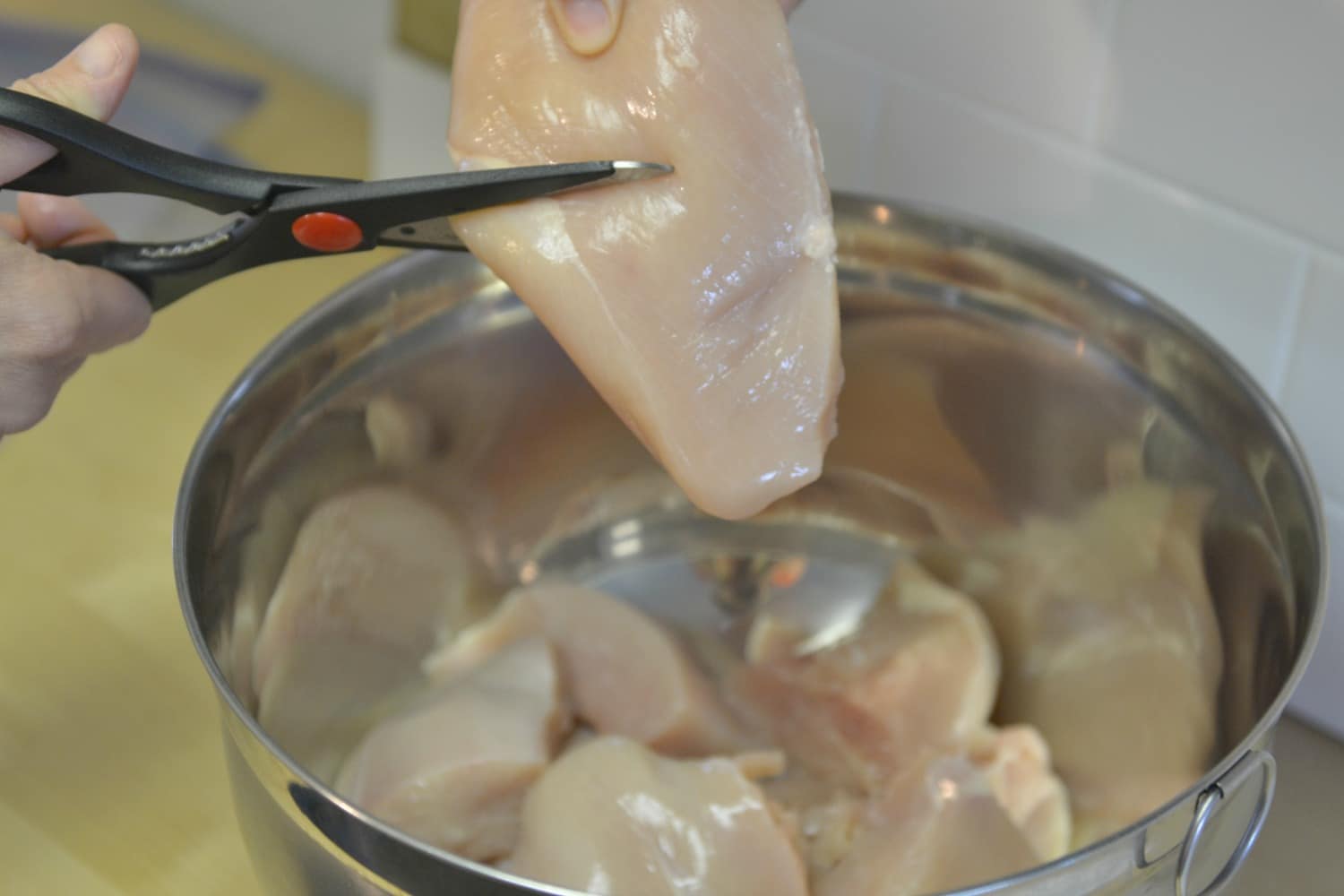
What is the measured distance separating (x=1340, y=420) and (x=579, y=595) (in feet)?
1.64

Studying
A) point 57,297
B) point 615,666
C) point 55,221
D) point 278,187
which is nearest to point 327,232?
point 278,187

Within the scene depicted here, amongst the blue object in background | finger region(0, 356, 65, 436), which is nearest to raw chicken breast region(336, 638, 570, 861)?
finger region(0, 356, 65, 436)

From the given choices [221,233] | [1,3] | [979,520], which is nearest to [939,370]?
[979,520]

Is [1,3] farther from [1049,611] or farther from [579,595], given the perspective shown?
[1049,611]

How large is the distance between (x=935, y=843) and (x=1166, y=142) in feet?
1.50

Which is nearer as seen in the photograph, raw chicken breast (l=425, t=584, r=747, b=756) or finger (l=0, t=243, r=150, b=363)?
finger (l=0, t=243, r=150, b=363)

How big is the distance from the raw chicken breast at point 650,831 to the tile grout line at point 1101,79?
47 centimetres

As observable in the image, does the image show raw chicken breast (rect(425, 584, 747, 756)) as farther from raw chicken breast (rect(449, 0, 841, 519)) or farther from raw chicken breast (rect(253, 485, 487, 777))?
raw chicken breast (rect(449, 0, 841, 519))

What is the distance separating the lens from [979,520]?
39.6 inches

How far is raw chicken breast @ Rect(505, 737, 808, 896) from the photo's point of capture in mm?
729

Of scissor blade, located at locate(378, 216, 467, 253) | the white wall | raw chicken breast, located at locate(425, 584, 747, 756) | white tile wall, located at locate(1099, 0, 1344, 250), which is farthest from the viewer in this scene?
the white wall

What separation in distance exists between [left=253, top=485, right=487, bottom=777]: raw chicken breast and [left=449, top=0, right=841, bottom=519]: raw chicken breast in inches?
11.0

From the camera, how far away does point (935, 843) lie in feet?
2.42

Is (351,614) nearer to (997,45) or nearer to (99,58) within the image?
(99,58)
